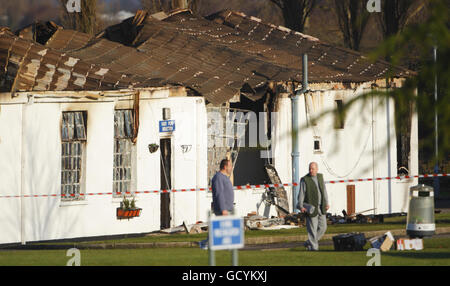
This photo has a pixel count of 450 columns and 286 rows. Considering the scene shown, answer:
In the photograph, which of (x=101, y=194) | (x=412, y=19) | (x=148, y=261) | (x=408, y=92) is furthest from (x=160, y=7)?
(x=408, y=92)

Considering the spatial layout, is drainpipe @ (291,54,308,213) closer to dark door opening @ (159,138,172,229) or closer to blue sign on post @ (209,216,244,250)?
dark door opening @ (159,138,172,229)

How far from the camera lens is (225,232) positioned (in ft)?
36.1

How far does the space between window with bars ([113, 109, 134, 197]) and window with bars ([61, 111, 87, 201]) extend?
38.5 inches

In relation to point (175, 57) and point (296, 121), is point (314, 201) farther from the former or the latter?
point (175, 57)

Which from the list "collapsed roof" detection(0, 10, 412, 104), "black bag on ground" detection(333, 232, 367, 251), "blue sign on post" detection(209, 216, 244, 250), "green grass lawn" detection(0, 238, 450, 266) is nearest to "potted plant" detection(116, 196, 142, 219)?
"collapsed roof" detection(0, 10, 412, 104)

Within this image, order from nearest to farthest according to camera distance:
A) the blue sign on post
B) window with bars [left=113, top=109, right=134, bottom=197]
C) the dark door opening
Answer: the blue sign on post, window with bars [left=113, top=109, right=134, bottom=197], the dark door opening

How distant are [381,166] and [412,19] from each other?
2606 cm

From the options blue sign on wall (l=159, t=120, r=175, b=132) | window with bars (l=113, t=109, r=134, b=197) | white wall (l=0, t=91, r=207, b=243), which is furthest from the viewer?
window with bars (l=113, t=109, r=134, b=197)

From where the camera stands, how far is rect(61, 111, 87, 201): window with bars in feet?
87.3

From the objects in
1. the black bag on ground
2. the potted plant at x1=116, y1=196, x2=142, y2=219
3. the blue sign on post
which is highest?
the blue sign on post

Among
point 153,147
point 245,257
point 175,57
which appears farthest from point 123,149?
point 245,257

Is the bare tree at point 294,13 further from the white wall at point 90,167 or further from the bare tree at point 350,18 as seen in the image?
the white wall at point 90,167

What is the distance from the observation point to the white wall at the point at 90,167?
25578 millimetres

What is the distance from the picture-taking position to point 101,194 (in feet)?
87.8
